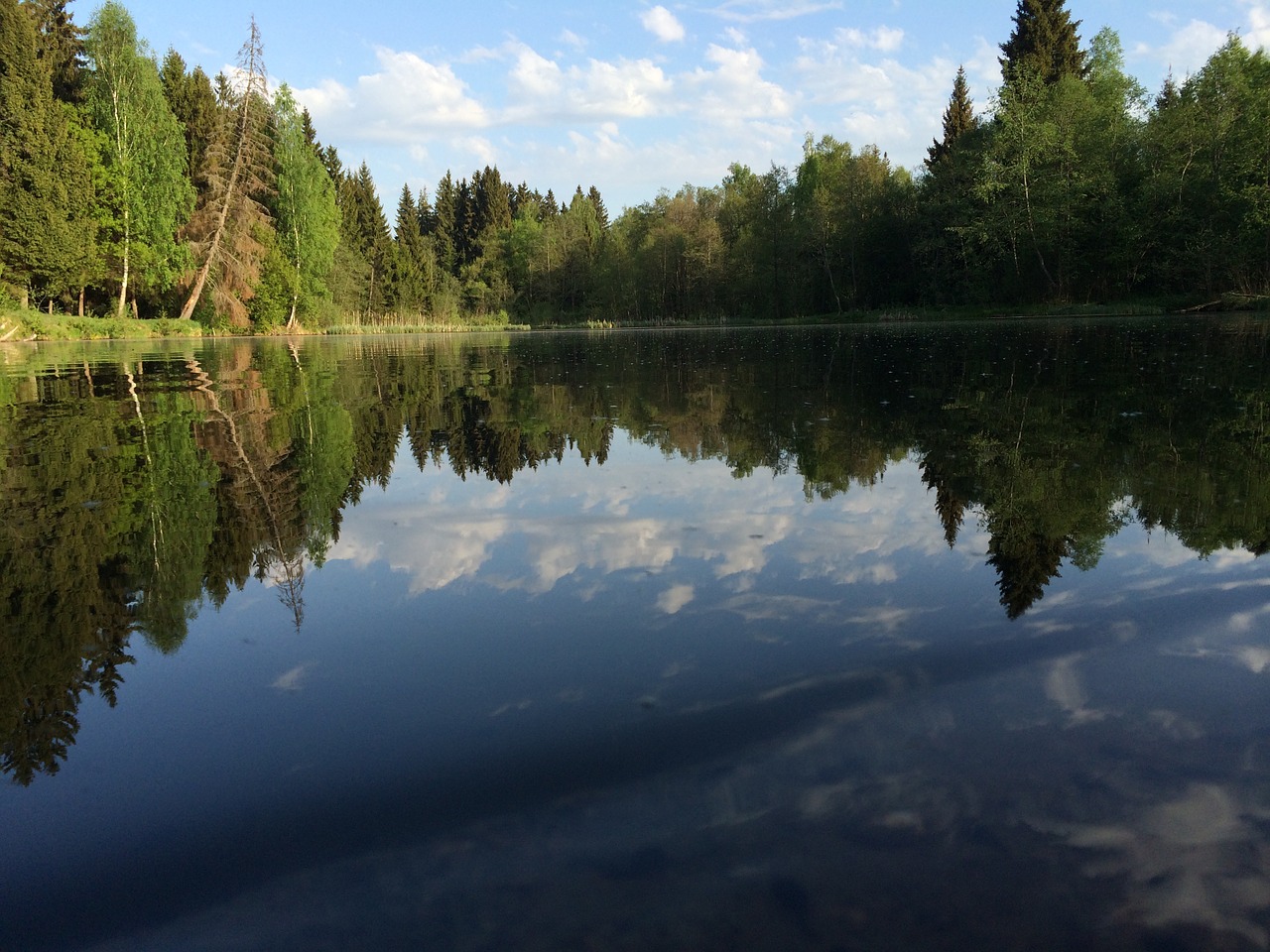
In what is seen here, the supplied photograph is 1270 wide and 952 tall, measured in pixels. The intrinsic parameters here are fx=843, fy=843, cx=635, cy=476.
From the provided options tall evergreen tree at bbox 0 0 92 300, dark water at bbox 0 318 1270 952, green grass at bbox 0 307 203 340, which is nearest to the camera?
A: dark water at bbox 0 318 1270 952

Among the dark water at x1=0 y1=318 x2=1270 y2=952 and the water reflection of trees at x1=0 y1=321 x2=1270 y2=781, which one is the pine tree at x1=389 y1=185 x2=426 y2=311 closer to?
the water reflection of trees at x1=0 y1=321 x2=1270 y2=781

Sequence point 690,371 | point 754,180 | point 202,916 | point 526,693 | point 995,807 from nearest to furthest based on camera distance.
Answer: point 202,916, point 995,807, point 526,693, point 690,371, point 754,180

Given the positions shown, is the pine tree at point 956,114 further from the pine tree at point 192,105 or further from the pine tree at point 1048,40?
the pine tree at point 192,105

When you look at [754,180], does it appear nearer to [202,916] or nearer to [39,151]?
[39,151]

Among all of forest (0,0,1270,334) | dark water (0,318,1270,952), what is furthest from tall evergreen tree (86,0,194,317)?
dark water (0,318,1270,952)

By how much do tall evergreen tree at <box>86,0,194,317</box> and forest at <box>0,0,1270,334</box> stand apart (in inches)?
3.8

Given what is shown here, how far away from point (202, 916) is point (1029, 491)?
5.05 meters

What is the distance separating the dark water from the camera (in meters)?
1.89

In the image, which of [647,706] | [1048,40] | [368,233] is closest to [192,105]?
[368,233]

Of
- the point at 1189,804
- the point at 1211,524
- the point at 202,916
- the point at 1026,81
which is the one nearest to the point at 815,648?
the point at 1189,804

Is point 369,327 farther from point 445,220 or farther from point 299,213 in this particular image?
point 445,220

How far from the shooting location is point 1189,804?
7.14ft

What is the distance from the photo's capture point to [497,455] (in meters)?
7.77

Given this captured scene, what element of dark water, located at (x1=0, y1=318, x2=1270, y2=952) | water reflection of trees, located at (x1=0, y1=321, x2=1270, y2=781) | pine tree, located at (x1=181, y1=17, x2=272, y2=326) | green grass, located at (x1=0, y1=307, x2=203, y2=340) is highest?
pine tree, located at (x1=181, y1=17, x2=272, y2=326)
